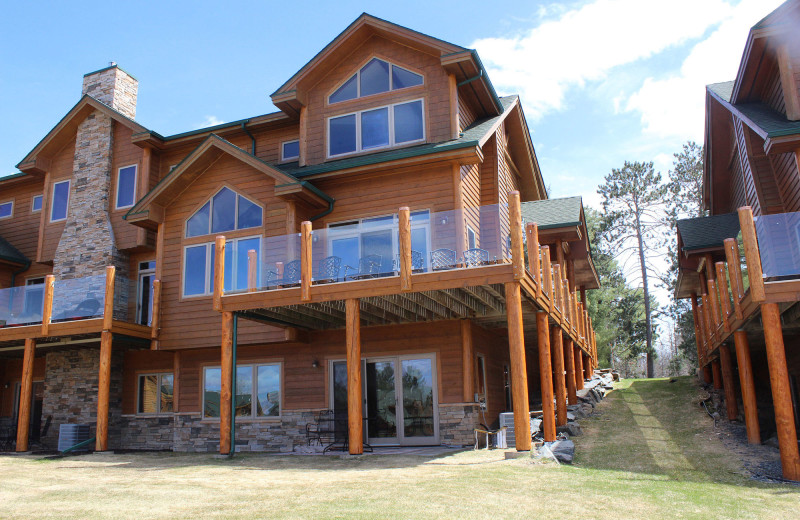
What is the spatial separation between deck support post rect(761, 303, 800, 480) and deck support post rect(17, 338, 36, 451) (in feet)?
53.5

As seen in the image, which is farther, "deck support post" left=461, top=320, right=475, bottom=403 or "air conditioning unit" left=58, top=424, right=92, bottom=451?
"air conditioning unit" left=58, top=424, right=92, bottom=451

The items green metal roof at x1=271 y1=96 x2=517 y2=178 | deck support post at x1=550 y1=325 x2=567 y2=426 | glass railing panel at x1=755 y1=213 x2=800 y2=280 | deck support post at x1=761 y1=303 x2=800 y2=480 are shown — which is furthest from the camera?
deck support post at x1=550 y1=325 x2=567 y2=426

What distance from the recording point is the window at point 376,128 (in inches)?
617

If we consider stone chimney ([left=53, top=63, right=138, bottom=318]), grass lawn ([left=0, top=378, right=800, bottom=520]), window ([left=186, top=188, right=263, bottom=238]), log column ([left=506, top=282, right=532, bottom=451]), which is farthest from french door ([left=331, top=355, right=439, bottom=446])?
stone chimney ([left=53, top=63, right=138, bottom=318])

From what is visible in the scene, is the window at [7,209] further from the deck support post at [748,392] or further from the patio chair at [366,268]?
the deck support post at [748,392]

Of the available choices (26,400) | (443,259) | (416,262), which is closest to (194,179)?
(26,400)

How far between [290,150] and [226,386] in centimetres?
793

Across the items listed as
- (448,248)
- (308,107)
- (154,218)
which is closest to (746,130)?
(448,248)

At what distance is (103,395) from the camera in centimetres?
1476

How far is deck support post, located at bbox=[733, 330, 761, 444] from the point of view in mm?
12398

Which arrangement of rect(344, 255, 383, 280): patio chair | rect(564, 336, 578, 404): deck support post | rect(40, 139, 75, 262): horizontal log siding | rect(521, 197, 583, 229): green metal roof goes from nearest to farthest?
rect(344, 255, 383, 280): patio chair, rect(564, 336, 578, 404): deck support post, rect(521, 197, 583, 229): green metal roof, rect(40, 139, 75, 262): horizontal log siding

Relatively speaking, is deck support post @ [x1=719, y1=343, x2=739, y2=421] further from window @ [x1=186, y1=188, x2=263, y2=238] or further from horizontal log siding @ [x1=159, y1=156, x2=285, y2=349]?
window @ [x1=186, y1=188, x2=263, y2=238]

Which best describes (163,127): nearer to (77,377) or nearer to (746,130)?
(77,377)

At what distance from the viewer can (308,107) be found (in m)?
16.9
